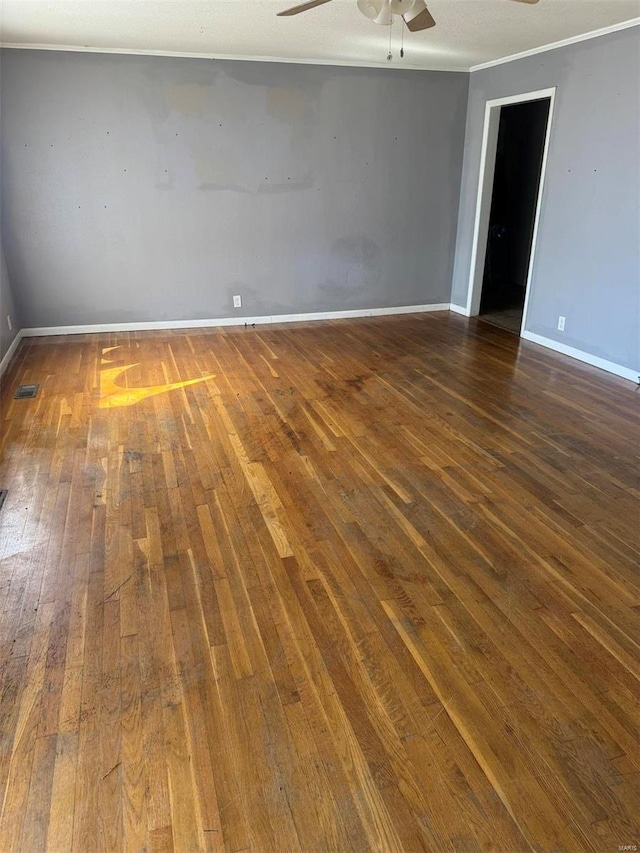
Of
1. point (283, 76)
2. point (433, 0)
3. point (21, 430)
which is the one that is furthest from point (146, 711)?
point (283, 76)

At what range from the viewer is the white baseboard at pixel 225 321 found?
5520 mm

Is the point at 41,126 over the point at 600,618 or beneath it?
over

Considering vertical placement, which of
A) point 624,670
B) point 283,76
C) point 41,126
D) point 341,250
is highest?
point 283,76

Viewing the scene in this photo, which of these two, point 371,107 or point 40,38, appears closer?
point 40,38

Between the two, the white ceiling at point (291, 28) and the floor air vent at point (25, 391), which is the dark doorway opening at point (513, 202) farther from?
the floor air vent at point (25, 391)

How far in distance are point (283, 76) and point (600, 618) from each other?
5226 millimetres

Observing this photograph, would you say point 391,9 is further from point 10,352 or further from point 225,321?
point 10,352

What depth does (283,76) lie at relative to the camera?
5.27 m

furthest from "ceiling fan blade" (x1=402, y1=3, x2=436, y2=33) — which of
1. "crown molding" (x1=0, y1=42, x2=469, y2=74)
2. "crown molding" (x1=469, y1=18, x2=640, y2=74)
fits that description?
"crown molding" (x1=0, y1=42, x2=469, y2=74)

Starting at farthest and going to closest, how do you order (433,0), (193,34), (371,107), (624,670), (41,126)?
1. (371,107)
2. (41,126)
3. (193,34)
4. (433,0)
5. (624,670)

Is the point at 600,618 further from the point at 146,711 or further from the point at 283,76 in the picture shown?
the point at 283,76

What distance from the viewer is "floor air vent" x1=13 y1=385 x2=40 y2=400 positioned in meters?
4.07

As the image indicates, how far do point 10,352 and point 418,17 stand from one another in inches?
156

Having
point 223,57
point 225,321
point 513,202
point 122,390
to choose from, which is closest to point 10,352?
point 122,390
